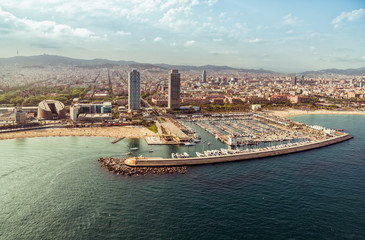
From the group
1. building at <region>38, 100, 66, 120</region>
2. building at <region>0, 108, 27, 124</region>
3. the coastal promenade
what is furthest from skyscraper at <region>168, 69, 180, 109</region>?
the coastal promenade

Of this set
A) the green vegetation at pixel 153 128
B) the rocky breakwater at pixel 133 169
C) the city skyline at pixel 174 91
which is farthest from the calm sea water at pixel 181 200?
the city skyline at pixel 174 91

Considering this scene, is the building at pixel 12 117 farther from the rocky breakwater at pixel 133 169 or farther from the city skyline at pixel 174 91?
the city skyline at pixel 174 91

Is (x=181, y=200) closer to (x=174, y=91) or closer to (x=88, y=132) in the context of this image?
(x=88, y=132)

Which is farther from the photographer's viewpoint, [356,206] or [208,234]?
[356,206]

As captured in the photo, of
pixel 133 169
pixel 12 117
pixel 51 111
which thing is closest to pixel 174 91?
pixel 51 111

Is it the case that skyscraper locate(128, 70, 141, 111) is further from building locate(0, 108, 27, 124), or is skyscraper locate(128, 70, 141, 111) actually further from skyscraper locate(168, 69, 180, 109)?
building locate(0, 108, 27, 124)

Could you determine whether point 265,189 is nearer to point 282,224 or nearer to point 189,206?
point 282,224

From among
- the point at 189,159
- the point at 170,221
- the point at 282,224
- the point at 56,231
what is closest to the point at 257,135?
the point at 189,159
